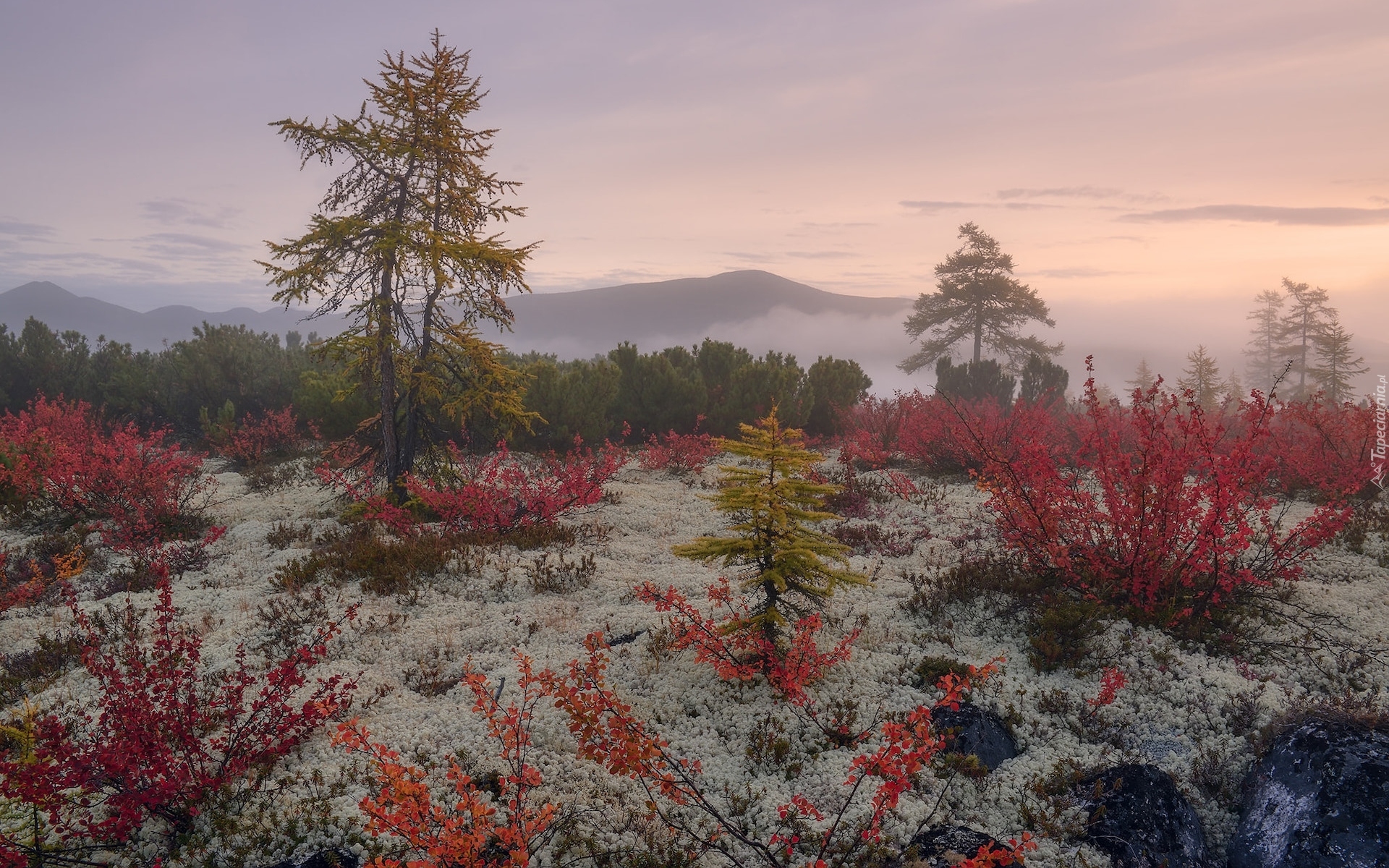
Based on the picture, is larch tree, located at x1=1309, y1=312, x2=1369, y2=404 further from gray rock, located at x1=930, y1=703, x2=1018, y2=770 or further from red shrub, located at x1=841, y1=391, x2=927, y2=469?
gray rock, located at x1=930, y1=703, x2=1018, y2=770

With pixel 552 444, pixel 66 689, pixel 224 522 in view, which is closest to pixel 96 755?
pixel 66 689

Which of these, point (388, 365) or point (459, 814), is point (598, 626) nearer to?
point (459, 814)

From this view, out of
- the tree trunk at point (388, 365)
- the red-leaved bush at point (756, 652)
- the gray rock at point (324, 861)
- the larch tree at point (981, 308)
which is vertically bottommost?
the gray rock at point (324, 861)

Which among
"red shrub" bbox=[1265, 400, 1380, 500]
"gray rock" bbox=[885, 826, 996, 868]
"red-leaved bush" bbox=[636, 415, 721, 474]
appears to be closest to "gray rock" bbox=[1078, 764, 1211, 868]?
"gray rock" bbox=[885, 826, 996, 868]

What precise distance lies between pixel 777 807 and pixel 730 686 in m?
1.56

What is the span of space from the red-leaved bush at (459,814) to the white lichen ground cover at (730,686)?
0.33 meters

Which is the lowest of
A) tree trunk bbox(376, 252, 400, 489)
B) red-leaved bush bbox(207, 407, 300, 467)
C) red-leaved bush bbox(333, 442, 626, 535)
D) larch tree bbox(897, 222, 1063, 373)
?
red-leaved bush bbox(333, 442, 626, 535)

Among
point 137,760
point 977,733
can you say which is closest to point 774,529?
point 977,733

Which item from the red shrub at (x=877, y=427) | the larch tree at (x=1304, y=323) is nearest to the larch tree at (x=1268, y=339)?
the larch tree at (x=1304, y=323)

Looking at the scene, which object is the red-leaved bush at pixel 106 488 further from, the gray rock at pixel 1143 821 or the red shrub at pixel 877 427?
the red shrub at pixel 877 427

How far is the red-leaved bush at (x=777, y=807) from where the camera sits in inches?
144

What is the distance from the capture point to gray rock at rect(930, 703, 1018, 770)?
5.31 m

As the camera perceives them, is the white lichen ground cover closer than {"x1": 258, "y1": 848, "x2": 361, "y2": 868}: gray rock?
No

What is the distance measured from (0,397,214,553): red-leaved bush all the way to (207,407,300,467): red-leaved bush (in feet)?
14.9
